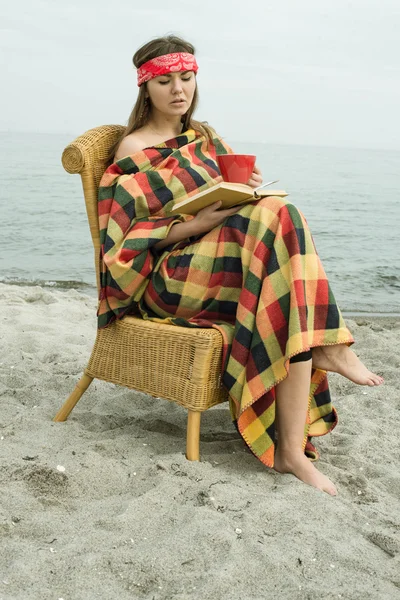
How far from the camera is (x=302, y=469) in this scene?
8.56 feet

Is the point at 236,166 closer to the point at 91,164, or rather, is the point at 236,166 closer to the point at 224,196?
the point at 224,196

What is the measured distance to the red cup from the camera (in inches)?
105

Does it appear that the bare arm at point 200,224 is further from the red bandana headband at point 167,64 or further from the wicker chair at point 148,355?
the red bandana headband at point 167,64

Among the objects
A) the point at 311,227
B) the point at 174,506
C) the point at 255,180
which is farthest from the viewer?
the point at 311,227

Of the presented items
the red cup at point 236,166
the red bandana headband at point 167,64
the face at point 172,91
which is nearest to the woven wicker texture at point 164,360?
the red cup at point 236,166

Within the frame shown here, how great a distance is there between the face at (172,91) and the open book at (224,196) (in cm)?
60

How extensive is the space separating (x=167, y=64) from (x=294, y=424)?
1.51 meters

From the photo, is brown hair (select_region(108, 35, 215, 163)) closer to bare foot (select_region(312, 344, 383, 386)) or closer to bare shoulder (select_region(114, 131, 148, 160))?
bare shoulder (select_region(114, 131, 148, 160))

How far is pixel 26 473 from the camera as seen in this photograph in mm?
2469

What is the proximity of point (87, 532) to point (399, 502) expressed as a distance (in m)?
1.06

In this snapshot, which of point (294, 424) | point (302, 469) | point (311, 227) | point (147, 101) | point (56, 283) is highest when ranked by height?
point (147, 101)

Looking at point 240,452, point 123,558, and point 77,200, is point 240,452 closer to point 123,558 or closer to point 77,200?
point 123,558

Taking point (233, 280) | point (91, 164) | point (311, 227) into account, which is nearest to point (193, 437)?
point (233, 280)

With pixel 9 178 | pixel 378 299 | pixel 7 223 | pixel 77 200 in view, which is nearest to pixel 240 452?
pixel 378 299
